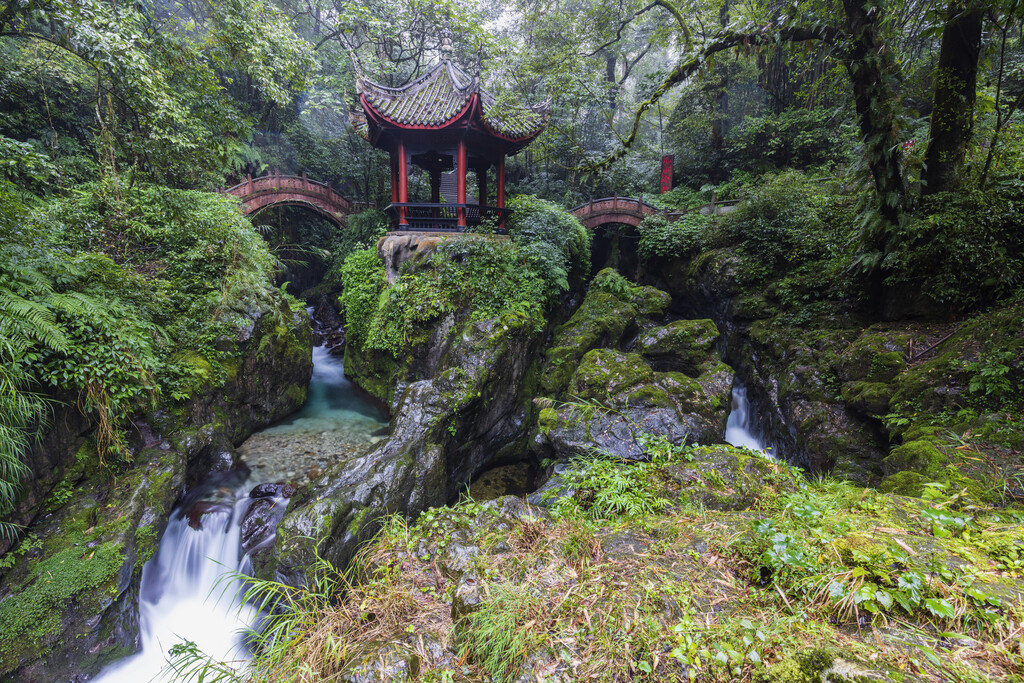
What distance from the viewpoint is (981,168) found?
6.18m

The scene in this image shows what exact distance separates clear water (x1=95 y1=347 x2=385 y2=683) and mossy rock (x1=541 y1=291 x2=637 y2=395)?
4156 millimetres

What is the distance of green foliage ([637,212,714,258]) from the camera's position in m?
11.1

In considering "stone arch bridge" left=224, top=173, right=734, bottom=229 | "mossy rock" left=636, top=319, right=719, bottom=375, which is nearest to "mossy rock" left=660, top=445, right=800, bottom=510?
"mossy rock" left=636, top=319, right=719, bottom=375

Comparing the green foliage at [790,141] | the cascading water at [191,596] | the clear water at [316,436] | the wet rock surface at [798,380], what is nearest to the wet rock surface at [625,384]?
the wet rock surface at [798,380]

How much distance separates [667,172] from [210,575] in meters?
18.8

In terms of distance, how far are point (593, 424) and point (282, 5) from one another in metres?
23.0

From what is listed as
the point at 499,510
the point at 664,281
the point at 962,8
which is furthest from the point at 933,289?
the point at 499,510

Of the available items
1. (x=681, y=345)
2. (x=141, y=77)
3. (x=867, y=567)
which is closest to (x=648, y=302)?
(x=681, y=345)

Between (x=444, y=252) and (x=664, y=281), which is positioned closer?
(x=444, y=252)

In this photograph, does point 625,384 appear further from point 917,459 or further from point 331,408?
point 331,408

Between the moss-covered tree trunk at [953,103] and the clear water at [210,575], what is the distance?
10.4 metres

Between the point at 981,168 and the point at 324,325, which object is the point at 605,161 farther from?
the point at 324,325

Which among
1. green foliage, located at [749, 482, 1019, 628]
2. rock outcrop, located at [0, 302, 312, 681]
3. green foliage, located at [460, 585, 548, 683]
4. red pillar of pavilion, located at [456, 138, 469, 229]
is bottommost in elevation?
rock outcrop, located at [0, 302, 312, 681]

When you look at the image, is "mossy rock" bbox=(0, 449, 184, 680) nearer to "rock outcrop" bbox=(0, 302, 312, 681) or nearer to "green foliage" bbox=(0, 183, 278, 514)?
"rock outcrop" bbox=(0, 302, 312, 681)
